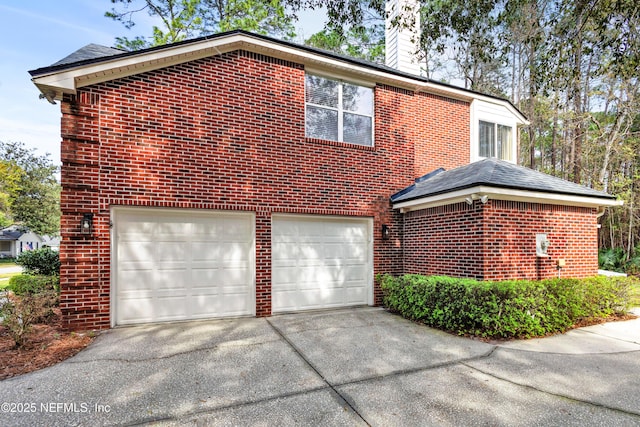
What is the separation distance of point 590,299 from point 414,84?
21.4ft

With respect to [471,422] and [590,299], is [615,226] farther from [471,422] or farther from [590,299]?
[471,422]

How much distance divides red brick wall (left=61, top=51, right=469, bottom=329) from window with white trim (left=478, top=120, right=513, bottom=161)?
11.1 feet

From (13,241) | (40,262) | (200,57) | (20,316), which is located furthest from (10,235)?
(200,57)

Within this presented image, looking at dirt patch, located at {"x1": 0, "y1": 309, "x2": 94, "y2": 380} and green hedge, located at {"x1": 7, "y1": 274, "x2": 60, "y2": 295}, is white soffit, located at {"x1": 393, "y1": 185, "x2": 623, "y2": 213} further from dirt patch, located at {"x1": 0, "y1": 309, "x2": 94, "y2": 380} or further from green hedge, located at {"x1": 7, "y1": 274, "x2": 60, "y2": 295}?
green hedge, located at {"x1": 7, "y1": 274, "x2": 60, "y2": 295}

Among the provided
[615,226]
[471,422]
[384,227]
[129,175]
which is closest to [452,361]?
[471,422]

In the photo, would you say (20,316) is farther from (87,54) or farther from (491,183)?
(491,183)

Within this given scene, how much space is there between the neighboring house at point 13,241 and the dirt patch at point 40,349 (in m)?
40.9

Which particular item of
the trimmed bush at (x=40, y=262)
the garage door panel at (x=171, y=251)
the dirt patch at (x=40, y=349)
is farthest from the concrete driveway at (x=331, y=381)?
the trimmed bush at (x=40, y=262)

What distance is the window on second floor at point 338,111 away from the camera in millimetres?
7449

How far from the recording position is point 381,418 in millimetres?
2867

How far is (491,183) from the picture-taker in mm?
5734

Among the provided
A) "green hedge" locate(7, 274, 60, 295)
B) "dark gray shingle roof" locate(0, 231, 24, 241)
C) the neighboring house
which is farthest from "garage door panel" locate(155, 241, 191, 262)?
"dark gray shingle roof" locate(0, 231, 24, 241)

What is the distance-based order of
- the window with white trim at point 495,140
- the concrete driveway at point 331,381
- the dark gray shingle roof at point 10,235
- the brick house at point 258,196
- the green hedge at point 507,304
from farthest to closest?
1. the dark gray shingle roof at point 10,235
2. the window with white trim at point 495,140
3. the brick house at point 258,196
4. the green hedge at point 507,304
5. the concrete driveway at point 331,381

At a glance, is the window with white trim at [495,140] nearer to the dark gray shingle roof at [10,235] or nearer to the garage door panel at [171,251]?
the garage door panel at [171,251]
